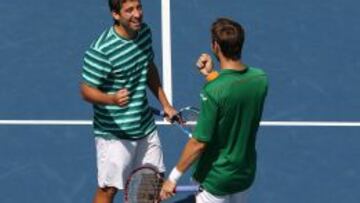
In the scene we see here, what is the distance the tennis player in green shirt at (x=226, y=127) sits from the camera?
5.25 metres

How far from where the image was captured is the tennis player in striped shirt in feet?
19.7

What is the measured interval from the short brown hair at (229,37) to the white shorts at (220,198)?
40.2 inches

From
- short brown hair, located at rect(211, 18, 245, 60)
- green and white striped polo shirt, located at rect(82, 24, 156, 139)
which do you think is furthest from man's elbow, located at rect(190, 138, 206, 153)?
green and white striped polo shirt, located at rect(82, 24, 156, 139)

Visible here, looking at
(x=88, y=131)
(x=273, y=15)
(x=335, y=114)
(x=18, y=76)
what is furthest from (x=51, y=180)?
(x=273, y=15)

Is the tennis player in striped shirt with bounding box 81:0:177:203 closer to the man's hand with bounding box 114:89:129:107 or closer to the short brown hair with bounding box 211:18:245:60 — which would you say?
the man's hand with bounding box 114:89:129:107

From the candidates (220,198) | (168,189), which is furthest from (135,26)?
(220,198)

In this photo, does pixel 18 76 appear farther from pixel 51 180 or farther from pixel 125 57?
pixel 125 57

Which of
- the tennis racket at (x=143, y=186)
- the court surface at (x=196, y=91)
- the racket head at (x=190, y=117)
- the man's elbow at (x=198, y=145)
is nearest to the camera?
the man's elbow at (x=198, y=145)

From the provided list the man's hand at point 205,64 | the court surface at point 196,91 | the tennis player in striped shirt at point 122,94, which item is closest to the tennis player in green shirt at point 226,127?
the man's hand at point 205,64

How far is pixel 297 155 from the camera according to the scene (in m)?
7.93

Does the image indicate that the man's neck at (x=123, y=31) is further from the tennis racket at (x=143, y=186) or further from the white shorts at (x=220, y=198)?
the white shorts at (x=220, y=198)

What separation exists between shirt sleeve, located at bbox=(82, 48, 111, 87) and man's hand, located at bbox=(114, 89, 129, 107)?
0.79ft

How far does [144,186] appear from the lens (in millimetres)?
6602

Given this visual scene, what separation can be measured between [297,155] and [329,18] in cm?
239
